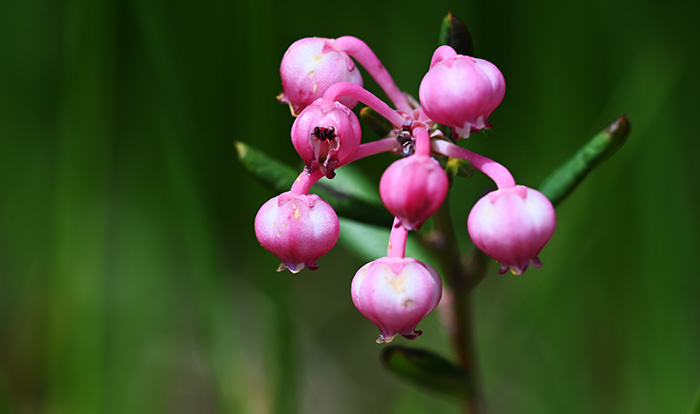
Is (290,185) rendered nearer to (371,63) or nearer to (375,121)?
(375,121)

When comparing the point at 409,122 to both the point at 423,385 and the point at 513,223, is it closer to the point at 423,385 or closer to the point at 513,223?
the point at 513,223

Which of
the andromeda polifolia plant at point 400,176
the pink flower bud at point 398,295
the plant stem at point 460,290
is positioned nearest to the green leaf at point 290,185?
the plant stem at point 460,290

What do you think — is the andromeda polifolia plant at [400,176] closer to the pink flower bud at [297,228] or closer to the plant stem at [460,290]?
the pink flower bud at [297,228]

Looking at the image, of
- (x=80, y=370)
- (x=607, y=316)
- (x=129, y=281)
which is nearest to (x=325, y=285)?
(x=129, y=281)

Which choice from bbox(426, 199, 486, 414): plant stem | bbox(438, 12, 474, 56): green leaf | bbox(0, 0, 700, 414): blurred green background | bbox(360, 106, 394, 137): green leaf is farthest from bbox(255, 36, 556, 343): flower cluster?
bbox(0, 0, 700, 414): blurred green background

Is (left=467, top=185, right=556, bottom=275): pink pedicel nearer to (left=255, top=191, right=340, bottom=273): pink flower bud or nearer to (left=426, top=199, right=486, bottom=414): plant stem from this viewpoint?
(left=255, top=191, right=340, bottom=273): pink flower bud

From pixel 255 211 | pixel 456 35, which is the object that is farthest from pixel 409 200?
pixel 255 211
